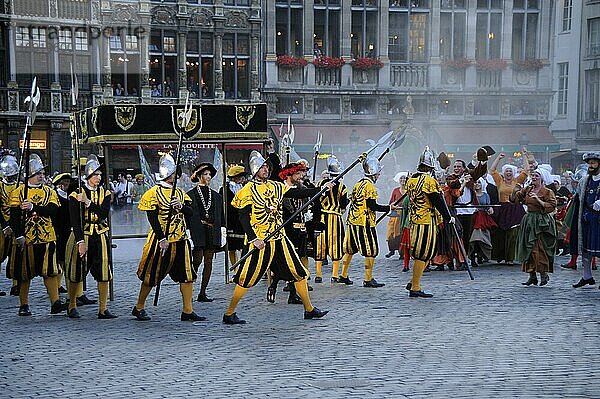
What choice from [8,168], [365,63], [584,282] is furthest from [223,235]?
[365,63]

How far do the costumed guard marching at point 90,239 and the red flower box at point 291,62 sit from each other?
23375 mm

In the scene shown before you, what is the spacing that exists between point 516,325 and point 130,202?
12.4m

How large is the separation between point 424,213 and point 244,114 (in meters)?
3.35

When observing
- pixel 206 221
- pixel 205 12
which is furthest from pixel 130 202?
pixel 205 12

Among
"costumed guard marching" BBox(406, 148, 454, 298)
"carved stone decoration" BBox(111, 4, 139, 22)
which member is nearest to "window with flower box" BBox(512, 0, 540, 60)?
"carved stone decoration" BBox(111, 4, 139, 22)

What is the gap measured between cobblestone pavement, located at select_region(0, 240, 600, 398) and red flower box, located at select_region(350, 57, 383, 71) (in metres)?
22.6

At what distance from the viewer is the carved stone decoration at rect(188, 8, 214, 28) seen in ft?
109

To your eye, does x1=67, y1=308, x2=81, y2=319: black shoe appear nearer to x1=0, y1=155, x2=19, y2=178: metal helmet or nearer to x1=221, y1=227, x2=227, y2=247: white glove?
x1=0, y1=155, x2=19, y2=178: metal helmet

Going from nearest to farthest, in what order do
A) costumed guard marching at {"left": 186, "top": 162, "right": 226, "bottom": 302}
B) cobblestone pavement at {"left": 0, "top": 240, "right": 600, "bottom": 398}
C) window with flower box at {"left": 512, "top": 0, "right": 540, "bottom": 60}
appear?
cobblestone pavement at {"left": 0, "top": 240, "right": 600, "bottom": 398} → costumed guard marching at {"left": 186, "top": 162, "right": 226, "bottom": 302} → window with flower box at {"left": 512, "top": 0, "right": 540, "bottom": 60}

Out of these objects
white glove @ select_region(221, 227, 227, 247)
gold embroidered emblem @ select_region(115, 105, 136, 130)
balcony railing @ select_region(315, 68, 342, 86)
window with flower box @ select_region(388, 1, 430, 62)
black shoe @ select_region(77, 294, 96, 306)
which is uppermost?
window with flower box @ select_region(388, 1, 430, 62)

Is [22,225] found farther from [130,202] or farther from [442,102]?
[442,102]

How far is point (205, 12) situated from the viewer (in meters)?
33.4

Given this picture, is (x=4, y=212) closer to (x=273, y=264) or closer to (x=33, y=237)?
(x=33, y=237)

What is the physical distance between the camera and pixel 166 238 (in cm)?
991
